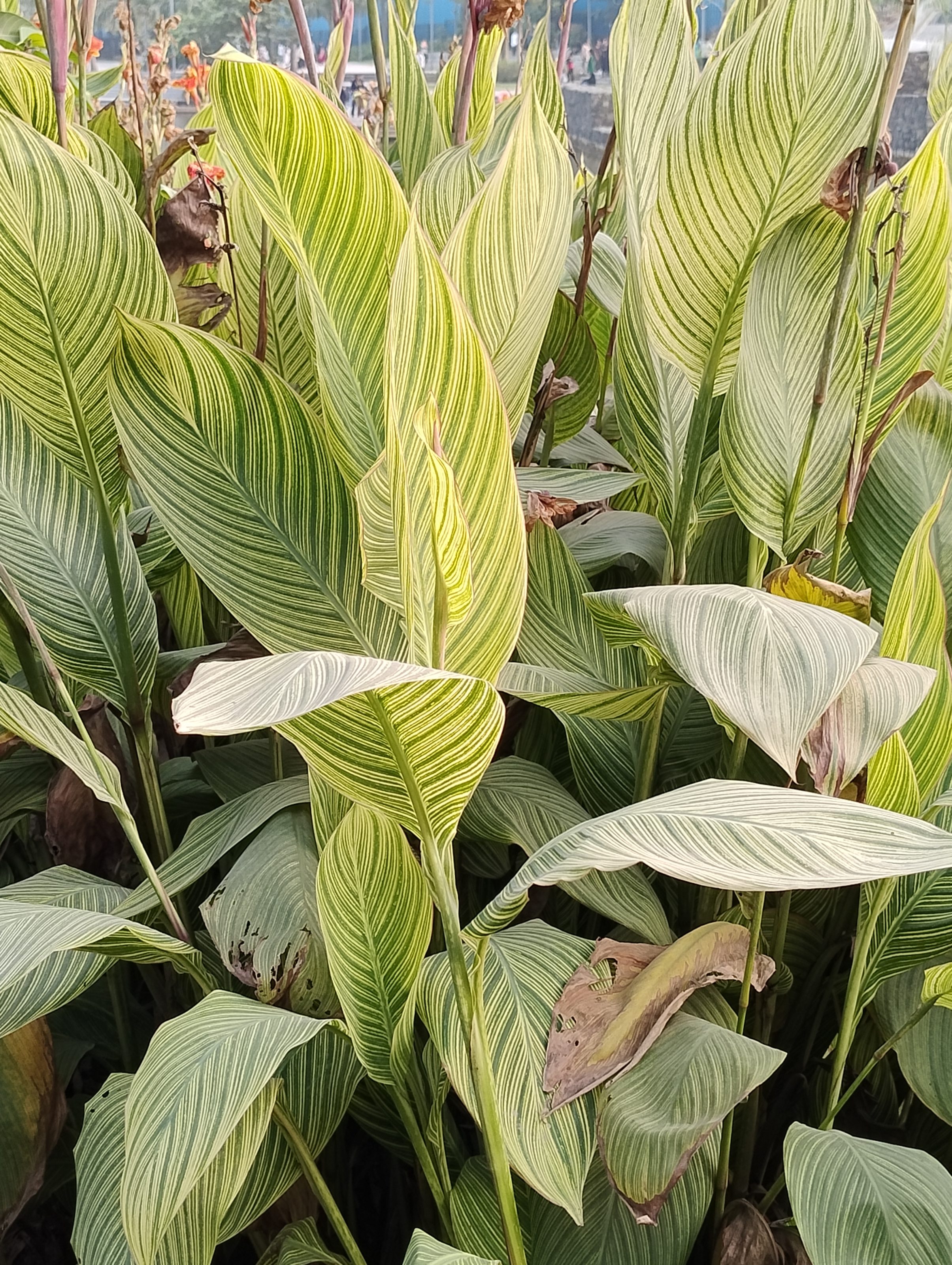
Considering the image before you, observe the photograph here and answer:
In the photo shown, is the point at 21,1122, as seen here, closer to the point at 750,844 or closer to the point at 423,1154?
the point at 423,1154

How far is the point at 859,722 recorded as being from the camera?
0.34m

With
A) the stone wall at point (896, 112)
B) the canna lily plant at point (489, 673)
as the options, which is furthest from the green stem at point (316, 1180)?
the stone wall at point (896, 112)

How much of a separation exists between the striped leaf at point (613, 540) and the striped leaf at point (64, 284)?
0.72 feet

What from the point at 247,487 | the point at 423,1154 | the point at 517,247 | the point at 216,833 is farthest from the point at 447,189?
the point at 423,1154

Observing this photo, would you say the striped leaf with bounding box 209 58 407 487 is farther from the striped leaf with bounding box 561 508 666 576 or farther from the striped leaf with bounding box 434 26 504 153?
the striped leaf with bounding box 434 26 504 153

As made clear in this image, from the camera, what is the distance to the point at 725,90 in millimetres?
422

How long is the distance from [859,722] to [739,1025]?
18 cm

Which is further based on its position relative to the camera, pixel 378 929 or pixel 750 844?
pixel 378 929

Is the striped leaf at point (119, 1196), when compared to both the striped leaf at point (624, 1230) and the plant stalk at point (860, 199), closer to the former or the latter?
the striped leaf at point (624, 1230)

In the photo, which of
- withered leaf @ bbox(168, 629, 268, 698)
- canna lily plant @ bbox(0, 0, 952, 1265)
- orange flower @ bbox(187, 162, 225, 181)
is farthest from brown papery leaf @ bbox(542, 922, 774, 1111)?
orange flower @ bbox(187, 162, 225, 181)

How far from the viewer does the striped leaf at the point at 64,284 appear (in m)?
0.41

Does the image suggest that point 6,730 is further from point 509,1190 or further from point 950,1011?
point 950,1011

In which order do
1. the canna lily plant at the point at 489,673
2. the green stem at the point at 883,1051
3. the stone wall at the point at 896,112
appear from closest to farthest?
the canna lily plant at the point at 489,673
the green stem at the point at 883,1051
the stone wall at the point at 896,112

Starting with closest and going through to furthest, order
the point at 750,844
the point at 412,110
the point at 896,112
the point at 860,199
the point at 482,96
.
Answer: the point at 750,844
the point at 860,199
the point at 412,110
the point at 482,96
the point at 896,112
